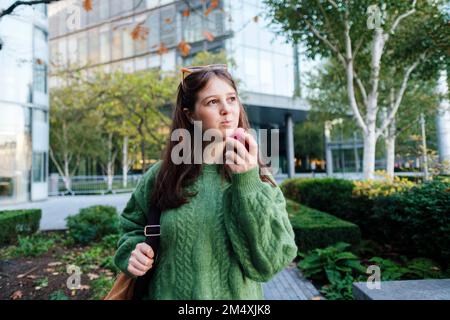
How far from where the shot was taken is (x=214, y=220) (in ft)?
4.01

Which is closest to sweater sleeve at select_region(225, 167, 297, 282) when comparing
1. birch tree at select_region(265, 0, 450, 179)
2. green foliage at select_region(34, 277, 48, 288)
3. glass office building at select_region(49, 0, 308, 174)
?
green foliage at select_region(34, 277, 48, 288)

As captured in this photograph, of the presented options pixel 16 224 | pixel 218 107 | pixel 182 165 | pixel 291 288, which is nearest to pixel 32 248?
pixel 16 224

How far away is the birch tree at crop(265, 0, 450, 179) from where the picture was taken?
6.34 m

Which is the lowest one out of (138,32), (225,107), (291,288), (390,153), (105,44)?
(291,288)

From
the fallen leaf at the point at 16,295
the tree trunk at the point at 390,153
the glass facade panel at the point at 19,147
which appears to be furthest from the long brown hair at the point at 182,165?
the glass facade panel at the point at 19,147

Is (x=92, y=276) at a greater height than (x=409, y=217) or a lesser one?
lesser

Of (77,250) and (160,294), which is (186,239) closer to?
(160,294)

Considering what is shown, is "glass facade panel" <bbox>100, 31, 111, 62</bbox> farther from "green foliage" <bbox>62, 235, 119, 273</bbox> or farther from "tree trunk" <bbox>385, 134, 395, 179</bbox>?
"green foliage" <bbox>62, 235, 119, 273</bbox>

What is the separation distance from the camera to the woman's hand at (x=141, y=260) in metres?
1.16

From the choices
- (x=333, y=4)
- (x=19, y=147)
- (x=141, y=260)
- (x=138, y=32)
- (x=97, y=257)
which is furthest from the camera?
(x=19, y=147)

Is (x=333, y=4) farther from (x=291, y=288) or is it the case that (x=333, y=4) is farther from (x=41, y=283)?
(x=41, y=283)

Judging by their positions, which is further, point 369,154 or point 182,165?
point 369,154

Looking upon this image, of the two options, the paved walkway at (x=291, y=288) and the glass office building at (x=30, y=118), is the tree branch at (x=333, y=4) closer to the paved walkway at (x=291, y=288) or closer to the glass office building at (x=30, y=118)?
the paved walkway at (x=291, y=288)

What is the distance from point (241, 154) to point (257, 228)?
0.26 meters
